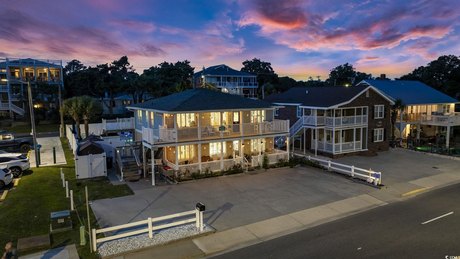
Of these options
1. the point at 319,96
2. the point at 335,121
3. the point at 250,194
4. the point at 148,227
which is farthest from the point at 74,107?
the point at 335,121

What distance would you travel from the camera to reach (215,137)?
2242cm

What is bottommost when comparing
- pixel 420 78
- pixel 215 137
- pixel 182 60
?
pixel 215 137

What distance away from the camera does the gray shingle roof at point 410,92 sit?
127ft

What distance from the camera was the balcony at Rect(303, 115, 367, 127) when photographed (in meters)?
29.1

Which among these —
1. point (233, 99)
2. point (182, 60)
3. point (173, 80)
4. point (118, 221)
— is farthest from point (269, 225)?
point (182, 60)

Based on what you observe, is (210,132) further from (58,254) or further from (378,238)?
(378,238)

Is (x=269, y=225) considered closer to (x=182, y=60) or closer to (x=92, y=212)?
(x=92, y=212)

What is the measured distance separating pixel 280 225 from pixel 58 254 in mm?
8461

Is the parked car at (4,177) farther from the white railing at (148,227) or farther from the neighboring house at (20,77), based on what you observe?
the neighboring house at (20,77)

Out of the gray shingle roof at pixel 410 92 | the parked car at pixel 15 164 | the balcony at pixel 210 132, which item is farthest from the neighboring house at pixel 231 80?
the parked car at pixel 15 164

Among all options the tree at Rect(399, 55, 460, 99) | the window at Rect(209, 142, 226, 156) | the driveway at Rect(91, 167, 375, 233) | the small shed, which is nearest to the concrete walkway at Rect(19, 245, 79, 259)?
the driveway at Rect(91, 167, 375, 233)

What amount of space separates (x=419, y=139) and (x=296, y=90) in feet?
50.9

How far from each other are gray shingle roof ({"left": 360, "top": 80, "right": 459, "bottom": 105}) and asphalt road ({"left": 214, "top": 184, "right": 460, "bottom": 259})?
26861 mm

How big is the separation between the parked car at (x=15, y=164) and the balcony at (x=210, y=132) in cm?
843
